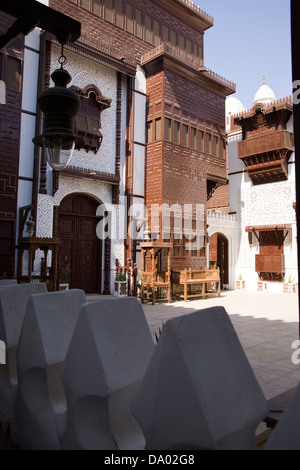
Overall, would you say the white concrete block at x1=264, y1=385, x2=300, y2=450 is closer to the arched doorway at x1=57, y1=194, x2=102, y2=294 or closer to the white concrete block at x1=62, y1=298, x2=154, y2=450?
the white concrete block at x1=62, y1=298, x2=154, y2=450

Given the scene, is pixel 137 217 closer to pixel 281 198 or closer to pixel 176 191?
pixel 176 191

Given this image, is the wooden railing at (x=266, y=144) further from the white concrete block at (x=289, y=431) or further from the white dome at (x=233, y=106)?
the white concrete block at (x=289, y=431)

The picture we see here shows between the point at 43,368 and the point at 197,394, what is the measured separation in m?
0.87

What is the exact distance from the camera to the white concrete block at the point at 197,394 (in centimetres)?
98

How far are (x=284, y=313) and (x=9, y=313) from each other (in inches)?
322

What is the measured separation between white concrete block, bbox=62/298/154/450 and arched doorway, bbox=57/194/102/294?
912 centimetres

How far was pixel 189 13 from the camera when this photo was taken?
14.0 metres

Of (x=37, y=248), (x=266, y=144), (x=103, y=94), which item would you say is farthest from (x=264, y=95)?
(x=37, y=248)

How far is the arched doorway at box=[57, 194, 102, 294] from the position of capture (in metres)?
10.5

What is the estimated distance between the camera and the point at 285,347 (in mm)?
5086

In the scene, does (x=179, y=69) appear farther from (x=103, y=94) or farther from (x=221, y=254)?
(x=221, y=254)

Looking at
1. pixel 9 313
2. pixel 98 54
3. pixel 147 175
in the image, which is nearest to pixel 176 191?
pixel 147 175

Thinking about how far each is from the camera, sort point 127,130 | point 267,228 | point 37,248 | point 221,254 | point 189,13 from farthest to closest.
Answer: point 221,254, point 267,228, point 189,13, point 127,130, point 37,248

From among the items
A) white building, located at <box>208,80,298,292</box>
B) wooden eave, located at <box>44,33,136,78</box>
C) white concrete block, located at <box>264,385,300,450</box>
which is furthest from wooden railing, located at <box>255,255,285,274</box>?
white concrete block, located at <box>264,385,300,450</box>
